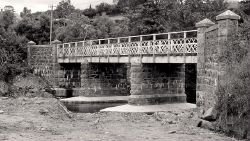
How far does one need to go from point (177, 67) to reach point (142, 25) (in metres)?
19.5

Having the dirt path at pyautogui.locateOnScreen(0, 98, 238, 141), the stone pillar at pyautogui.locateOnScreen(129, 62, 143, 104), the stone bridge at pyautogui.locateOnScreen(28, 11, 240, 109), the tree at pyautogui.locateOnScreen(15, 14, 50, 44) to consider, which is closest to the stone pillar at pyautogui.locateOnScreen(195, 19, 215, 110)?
the stone bridge at pyautogui.locateOnScreen(28, 11, 240, 109)

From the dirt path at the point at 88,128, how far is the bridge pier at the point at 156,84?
6.43 metres

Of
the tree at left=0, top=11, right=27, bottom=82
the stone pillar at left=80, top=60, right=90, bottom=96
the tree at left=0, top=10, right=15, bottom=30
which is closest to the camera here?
the tree at left=0, top=11, right=27, bottom=82

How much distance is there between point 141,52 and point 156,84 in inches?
106

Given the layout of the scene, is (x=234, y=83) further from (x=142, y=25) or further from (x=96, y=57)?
(x=142, y=25)

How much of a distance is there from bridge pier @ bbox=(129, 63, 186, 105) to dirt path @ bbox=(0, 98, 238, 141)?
21.1 feet

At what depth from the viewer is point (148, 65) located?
29828mm

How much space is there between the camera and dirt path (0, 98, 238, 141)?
15.0 metres

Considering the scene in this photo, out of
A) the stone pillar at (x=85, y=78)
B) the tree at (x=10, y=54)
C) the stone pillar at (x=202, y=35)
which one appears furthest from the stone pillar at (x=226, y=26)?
the tree at (x=10, y=54)

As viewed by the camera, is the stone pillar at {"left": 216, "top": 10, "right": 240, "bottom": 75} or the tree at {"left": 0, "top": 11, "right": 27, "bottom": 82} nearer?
the stone pillar at {"left": 216, "top": 10, "right": 240, "bottom": 75}

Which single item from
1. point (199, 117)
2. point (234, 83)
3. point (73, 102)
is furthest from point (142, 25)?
point (234, 83)

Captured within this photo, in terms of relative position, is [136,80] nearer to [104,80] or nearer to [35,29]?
[104,80]

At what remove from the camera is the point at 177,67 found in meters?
31.1

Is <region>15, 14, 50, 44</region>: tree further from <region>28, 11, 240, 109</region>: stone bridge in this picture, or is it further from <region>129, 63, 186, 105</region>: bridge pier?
<region>129, 63, 186, 105</region>: bridge pier
